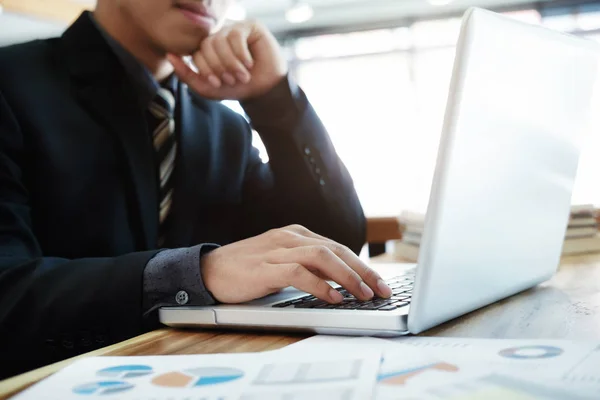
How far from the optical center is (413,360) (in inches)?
20.2

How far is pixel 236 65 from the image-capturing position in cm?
119

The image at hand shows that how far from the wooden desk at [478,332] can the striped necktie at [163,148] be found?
60 centimetres

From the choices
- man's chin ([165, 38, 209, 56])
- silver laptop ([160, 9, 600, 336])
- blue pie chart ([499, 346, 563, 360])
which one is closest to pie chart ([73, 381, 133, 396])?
silver laptop ([160, 9, 600, 336])

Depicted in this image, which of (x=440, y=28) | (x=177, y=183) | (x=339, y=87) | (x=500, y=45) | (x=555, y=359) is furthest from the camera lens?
(x=339, y=87)

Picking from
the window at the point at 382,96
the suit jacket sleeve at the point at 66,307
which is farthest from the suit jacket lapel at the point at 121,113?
the window at the point at 382,96

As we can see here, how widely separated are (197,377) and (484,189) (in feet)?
1.14

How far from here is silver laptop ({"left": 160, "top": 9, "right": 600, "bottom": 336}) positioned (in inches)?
22.8

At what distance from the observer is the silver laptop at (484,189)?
0.58 m

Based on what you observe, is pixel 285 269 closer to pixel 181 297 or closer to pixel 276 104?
pixel 181 297

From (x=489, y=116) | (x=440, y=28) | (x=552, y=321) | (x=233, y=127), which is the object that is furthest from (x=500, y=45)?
(x=440, y=28)

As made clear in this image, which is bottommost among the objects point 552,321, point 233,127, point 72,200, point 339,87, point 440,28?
point 552,321

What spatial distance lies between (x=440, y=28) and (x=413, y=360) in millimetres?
7640

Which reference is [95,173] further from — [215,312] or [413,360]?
[413,360]

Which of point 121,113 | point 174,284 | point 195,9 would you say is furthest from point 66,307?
point 195,9
